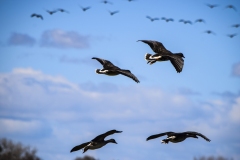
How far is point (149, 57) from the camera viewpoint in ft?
121

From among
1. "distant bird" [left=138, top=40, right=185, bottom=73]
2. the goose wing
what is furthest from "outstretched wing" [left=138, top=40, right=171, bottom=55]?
the goose wing

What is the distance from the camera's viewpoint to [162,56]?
35844mm

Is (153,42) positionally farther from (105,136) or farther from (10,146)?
(10,146)

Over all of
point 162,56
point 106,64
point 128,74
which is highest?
point 106,64

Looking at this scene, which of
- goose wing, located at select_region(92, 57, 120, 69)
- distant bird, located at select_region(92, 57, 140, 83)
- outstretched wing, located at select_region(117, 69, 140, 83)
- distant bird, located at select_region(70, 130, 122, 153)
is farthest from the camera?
goose wing, located at select_region(92, 57, 120, 69)

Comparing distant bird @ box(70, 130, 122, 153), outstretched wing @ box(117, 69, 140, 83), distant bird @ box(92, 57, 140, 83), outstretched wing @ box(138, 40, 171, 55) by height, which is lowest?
distant bird @ box(70, 130, 122, 153)

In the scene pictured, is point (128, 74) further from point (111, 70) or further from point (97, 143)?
point (97, 143)

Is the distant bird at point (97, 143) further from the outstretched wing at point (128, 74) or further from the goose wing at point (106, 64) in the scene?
the goose wing at point (106, 64)

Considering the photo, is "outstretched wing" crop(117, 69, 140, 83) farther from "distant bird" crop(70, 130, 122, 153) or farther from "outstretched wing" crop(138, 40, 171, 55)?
"distant bird" crop(70, 130, 122, 153)

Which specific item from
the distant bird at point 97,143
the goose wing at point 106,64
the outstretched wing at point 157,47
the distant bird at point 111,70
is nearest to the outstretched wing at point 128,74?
the distant bird at point 111,70

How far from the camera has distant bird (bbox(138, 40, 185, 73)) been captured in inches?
1357

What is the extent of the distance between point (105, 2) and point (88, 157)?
6216 cm

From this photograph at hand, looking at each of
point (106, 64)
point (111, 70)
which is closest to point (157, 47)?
point (106, 64)

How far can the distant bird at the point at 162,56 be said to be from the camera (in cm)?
3447
